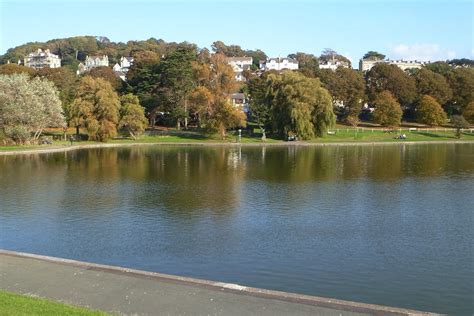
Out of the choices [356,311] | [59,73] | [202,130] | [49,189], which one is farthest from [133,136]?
[356,311]

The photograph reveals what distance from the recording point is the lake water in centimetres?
1628

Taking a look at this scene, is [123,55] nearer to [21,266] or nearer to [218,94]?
[218,94]

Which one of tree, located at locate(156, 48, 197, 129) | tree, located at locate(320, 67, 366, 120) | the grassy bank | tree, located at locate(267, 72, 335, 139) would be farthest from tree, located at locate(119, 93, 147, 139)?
tree, located at locate(320, 67, 366, 120)

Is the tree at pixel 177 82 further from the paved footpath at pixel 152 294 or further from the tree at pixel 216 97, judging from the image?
the paved footpath at pixel 152 294

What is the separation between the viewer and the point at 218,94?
7875cm

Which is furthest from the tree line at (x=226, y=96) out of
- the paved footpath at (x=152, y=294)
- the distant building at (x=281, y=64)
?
the distant building at (x=281, y=64)

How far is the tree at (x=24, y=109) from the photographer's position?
5866cm

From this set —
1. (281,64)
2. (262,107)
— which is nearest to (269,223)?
(262,107)

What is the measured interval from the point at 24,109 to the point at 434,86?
73166mm

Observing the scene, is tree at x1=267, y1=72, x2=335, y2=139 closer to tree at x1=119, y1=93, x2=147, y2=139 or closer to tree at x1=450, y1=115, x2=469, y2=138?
tree at x1=119, y1=93, x2=147, y2=139

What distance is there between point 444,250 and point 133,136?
190 feet

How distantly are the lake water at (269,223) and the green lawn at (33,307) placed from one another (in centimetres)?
572

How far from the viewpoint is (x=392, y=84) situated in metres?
101

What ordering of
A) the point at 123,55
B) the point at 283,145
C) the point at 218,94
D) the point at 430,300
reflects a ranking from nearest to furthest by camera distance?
the point at 430,300 → the point at 283,145 → the point at 218,94 → the point at 123,55
